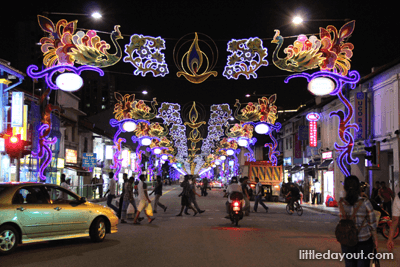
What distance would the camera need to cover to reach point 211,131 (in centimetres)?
4150

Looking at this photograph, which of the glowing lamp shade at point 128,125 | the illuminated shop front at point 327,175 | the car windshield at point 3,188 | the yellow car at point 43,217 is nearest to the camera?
the yellow car at point 43,217

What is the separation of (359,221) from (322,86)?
12.3 metres

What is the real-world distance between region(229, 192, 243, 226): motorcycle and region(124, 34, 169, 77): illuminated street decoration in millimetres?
5607

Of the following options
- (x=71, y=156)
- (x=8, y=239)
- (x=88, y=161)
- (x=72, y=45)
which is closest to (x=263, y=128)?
(x=88, y=161)

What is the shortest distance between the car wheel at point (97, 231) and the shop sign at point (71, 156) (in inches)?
1208

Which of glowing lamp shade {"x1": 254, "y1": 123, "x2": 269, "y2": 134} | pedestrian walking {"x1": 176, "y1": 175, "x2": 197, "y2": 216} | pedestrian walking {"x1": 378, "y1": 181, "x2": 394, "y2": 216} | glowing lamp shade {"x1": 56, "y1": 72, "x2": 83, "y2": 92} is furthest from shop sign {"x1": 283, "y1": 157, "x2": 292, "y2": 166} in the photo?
glowing lamp shade {"x1": 56, "y1": 72, "x2": 83, "y2": 92}

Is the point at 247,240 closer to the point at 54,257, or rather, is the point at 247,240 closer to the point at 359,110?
the point at 54,257

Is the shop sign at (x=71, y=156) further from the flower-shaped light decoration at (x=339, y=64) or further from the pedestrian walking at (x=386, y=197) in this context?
→ the pedestrian walking at (x=386, y=197)

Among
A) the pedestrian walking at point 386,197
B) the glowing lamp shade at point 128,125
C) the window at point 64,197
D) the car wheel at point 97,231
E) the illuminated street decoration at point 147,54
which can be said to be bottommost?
the car wheel at point 97,231

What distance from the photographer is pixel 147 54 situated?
59.7 ft

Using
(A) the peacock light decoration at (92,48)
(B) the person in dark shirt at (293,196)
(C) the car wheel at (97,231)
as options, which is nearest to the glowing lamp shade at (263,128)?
(B) the person in dark shirt at (293,196)

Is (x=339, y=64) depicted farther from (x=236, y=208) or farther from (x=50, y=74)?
(x=50, y=74)

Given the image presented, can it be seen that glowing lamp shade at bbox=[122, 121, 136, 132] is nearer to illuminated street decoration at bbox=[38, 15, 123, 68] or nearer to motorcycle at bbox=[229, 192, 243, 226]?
illuminated street decoration at bbox=[38, 15, 123, 68]

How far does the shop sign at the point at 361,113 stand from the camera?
2786cm
